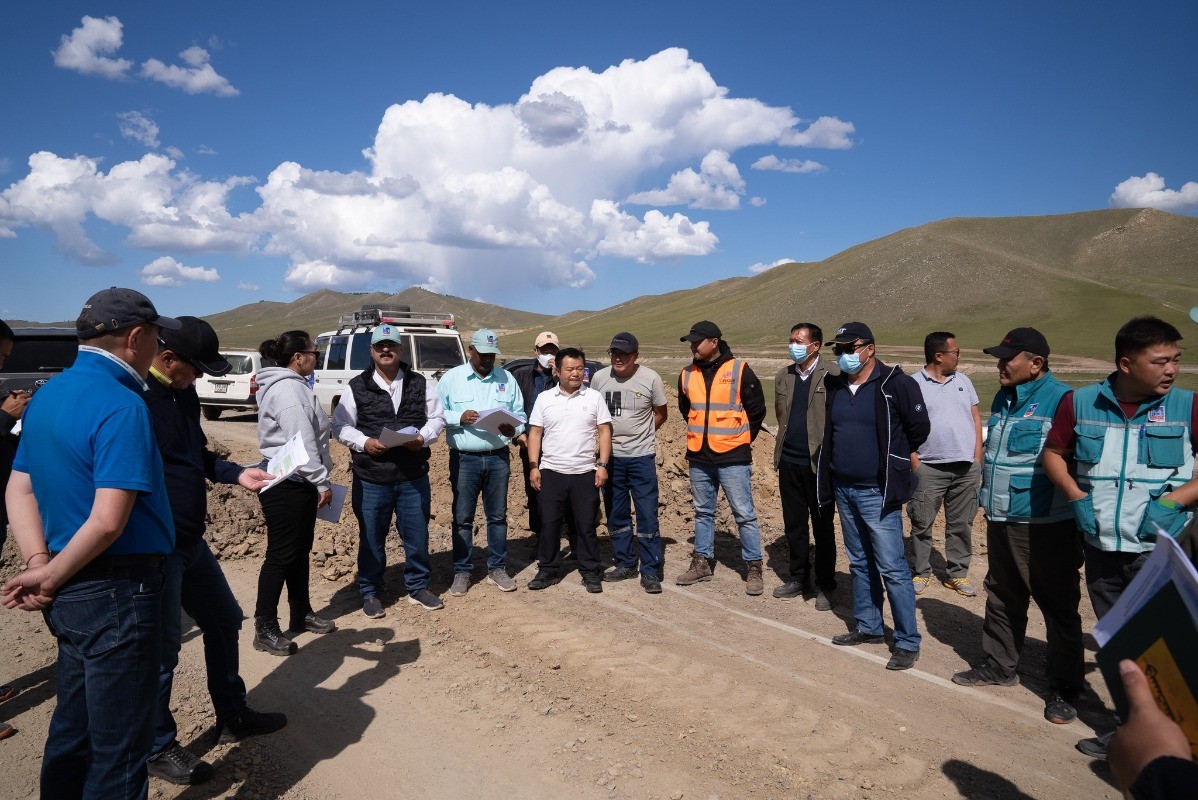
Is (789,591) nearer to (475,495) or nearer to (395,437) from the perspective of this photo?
(475,495)

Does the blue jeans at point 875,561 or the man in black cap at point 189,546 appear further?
the blue jeans at point 875,561

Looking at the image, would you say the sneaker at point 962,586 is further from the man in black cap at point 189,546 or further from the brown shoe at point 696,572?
the man in black cap at point 189,546

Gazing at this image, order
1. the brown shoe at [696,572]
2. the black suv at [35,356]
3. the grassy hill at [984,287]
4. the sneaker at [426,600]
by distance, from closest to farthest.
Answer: the sneaker at [426,600] → the brown shoe at [696,572] → the black suv at [35,356] → the grassy hill at [984,287]

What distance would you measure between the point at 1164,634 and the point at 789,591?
15.6ft

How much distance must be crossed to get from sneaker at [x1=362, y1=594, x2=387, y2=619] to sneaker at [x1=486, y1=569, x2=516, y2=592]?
0.99 m

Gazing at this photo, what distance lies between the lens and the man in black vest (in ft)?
18.1

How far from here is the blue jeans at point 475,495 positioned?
609 centimetres

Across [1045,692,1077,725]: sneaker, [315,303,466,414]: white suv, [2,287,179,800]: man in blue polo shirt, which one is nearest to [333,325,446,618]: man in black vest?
[2,287,179,800]: man in blue polo shirt

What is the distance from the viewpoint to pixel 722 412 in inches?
240

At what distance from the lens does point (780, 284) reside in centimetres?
12825

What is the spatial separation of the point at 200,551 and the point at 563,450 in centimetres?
306

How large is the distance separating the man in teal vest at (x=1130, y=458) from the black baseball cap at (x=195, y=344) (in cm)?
435

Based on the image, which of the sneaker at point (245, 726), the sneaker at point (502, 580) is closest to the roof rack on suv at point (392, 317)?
the sneaker at point (502, 580)

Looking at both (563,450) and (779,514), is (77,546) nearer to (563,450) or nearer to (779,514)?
(563,450)
